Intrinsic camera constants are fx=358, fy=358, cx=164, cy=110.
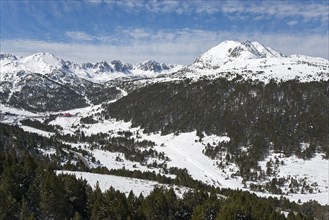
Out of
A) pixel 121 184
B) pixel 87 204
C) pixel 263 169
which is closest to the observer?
pixel 87 204

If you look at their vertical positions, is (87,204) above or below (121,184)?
below

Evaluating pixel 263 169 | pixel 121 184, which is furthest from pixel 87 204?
pixel 263 169

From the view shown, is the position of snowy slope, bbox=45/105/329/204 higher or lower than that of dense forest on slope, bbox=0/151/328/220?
higher

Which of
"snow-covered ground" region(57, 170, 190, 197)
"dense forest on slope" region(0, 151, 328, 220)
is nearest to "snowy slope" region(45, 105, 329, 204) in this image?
"snow-covered ground" region(57, 170, 190, 197)

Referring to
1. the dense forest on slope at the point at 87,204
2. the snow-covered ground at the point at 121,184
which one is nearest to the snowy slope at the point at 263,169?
the snow-covered ground at the point at 121,184

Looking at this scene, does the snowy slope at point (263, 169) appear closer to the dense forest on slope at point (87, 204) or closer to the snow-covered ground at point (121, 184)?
the snow-covered ground at point (121, 184)

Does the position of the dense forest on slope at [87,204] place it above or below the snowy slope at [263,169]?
below

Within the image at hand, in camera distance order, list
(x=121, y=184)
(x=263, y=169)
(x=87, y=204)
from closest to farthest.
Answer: (x=87, y=204) → (x=121, y=184) → (x=263, y=169)

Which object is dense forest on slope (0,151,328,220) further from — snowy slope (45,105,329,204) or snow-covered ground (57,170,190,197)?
snowy slope (45,105,329,204)

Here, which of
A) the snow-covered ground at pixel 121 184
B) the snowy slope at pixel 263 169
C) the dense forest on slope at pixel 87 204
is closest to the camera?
the dense forest on slope at pixel 87 204

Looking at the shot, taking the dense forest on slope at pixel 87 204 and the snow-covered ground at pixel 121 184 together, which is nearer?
the dense forest on slope at pixel 87 204

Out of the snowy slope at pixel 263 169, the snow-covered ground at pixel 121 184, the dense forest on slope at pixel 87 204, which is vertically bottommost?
the dense forest on slope at pixel 87 204

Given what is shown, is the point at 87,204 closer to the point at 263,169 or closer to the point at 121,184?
the point at 121,184
